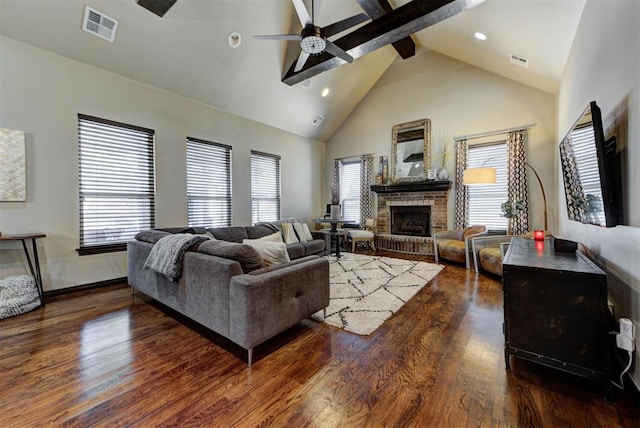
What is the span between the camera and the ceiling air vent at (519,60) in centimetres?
394

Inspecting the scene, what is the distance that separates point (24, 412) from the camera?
4.78ft

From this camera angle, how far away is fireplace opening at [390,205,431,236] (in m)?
6.11

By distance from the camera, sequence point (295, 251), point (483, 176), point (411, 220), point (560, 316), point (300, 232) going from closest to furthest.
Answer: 1. point (560, 316)
2. point (483, 176)
3. point (295, 251)
4. point (300, 232)
5. point (411, 220)

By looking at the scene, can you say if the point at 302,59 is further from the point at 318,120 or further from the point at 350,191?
the point at 350,191

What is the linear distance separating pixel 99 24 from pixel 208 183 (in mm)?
2608

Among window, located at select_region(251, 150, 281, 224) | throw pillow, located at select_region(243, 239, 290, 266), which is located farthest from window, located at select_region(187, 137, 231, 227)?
throw pillow, located at select_region(243, 239, 290, 266)

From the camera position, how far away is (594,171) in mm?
1877

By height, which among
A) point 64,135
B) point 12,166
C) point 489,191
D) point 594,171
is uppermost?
point 64,135

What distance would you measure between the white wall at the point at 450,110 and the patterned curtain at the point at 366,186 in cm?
32

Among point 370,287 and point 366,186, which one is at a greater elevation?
point 366,186

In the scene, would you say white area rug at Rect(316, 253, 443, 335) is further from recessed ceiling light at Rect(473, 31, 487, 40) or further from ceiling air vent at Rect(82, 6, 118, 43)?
ceiling air vent at Rect(82, 6, 118, 43)

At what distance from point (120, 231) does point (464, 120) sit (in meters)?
6.80

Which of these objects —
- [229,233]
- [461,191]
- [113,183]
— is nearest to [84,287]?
[113,183]

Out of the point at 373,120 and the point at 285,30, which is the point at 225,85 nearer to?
the point at 285,30
